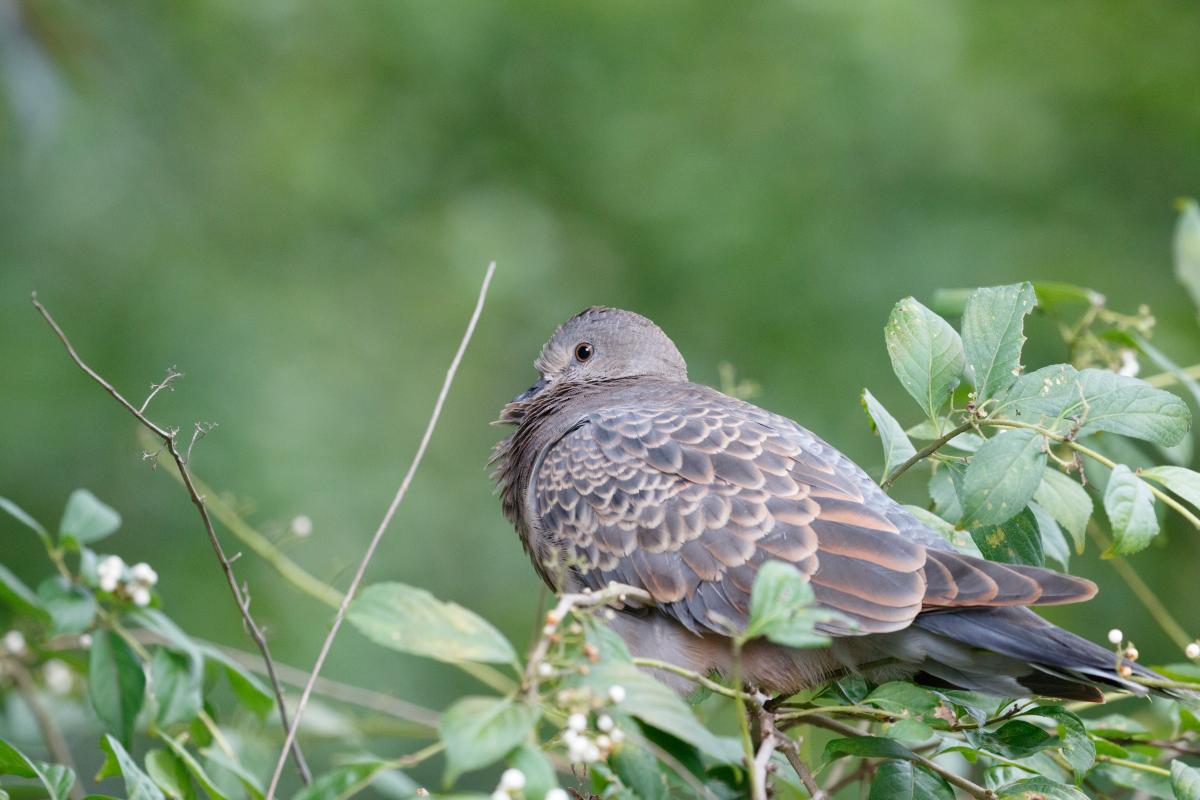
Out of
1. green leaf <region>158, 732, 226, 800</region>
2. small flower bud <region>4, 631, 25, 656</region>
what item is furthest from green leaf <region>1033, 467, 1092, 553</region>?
small flower bud <region>4, 631, 25, 656</region>

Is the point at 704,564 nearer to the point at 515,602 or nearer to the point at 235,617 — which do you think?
the point at 235,617

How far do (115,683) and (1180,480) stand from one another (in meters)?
1.79

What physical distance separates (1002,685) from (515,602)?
16.0 ft

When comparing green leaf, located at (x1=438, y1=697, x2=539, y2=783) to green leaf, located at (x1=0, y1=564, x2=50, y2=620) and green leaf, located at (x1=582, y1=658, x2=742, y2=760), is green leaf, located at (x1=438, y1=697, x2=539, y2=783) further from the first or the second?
green leaf, located at (x1=0, y1=564, x2=50, y2=620)

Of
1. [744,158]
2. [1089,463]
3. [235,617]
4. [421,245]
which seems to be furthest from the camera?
[421,245]

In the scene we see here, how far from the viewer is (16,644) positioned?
2471 millimetres

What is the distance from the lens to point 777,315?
6.89 m

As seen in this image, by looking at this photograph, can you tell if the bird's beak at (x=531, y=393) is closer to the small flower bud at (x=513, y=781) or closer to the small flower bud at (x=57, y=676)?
the small flower bud at (x=57, y=676)

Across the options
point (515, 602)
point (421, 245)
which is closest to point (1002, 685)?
point (515, 602)

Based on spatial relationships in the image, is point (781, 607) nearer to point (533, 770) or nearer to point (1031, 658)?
point (533, 770)

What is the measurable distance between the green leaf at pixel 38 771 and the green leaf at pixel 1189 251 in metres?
2.51

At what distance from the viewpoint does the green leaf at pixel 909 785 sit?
76.7 inches

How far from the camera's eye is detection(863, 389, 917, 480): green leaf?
219cm

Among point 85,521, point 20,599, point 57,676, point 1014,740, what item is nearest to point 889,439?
point 1014,740
